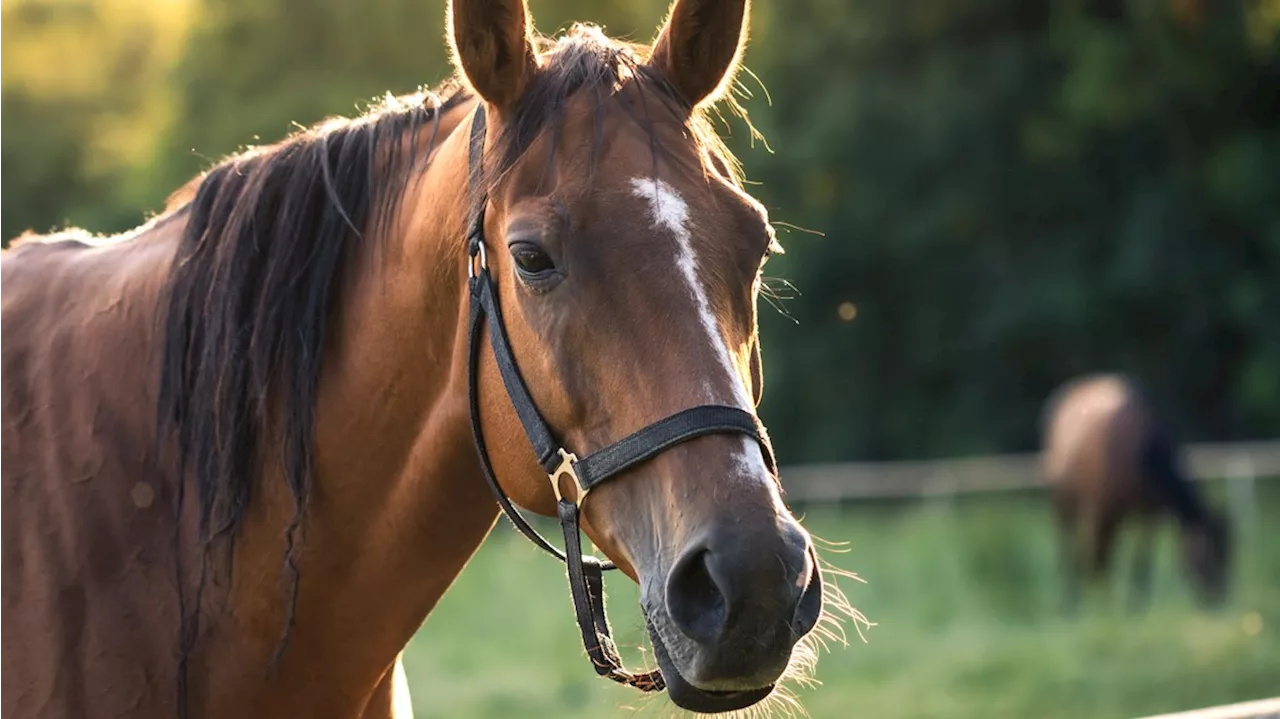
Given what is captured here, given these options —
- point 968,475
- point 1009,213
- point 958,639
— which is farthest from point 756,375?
point 1009,213

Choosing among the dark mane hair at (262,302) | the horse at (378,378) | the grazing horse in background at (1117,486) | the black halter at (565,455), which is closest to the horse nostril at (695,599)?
the horse at (378,378)

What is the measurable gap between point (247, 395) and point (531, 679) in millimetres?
7210

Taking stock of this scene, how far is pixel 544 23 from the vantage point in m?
29.4

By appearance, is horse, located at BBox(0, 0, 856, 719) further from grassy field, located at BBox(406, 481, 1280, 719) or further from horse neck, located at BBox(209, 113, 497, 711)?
grassy field, located at BBox(406, 481, 1280, 719)

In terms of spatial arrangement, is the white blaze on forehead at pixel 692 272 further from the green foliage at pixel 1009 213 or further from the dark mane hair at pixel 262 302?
the green foliage at pixel 1009 213

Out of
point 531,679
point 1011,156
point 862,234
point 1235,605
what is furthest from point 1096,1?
point 531,679

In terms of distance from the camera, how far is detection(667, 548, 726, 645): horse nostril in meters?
2.05

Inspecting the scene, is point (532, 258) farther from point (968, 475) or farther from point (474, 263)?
point (968, 475)

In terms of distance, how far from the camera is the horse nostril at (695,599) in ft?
6.73

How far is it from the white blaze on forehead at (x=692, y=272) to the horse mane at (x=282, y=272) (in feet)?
0.58

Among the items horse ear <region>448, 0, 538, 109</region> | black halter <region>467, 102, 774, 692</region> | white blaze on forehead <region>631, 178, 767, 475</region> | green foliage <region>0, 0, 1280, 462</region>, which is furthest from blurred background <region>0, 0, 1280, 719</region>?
white blaze on forehead <region>631, 178, 767, 475</region>

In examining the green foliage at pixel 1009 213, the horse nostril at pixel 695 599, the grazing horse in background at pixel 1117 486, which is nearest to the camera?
the horse nostril at pixel 695 599

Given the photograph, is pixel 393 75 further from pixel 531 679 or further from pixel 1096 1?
pixel 531 679

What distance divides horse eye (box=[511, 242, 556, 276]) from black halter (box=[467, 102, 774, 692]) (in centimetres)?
11
